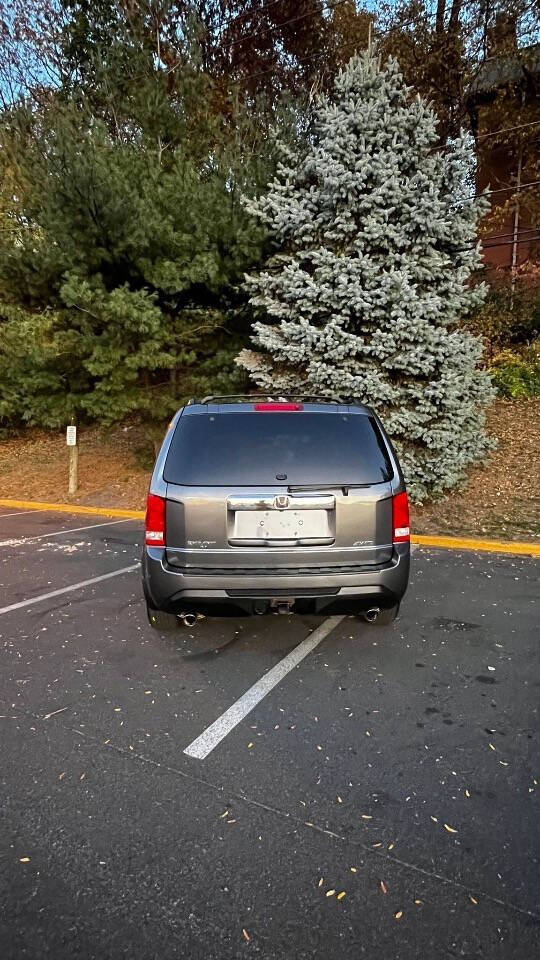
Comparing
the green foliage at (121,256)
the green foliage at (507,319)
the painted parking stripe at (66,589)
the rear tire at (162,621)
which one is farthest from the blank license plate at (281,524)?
the green foliage at (507,319)

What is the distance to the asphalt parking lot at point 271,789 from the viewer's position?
1695 mm

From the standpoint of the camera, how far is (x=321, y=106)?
8133mm

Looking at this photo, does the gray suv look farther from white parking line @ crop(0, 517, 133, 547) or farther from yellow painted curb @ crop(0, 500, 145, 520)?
yellow painted curb @ crop(0, 500, 145, 520)

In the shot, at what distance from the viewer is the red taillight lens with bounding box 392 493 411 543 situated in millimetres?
3405

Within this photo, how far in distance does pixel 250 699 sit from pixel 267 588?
2.12ft

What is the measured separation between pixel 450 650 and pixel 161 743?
2.08 metres

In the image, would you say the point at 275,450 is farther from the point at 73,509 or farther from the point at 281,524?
the point at 73,509

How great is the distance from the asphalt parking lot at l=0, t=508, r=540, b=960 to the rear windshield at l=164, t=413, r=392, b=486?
1.25 metres

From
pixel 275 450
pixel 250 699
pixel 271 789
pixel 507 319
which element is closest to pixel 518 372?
pixel 507 319

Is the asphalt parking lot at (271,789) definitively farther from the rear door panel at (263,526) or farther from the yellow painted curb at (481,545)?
the yellow painted curb at (481,545)

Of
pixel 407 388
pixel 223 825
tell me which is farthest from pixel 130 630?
pixel 407 388

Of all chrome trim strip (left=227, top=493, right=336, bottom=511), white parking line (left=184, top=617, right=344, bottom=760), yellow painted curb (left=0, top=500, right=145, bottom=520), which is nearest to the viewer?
white parking line (left=184, top=617, right=344, bottom=760)

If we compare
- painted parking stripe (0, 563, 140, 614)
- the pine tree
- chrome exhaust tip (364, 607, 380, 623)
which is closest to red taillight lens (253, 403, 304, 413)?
chrome exhaust tip (364, 607, 380, 623)

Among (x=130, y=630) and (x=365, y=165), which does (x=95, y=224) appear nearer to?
(x=365, y=165)
